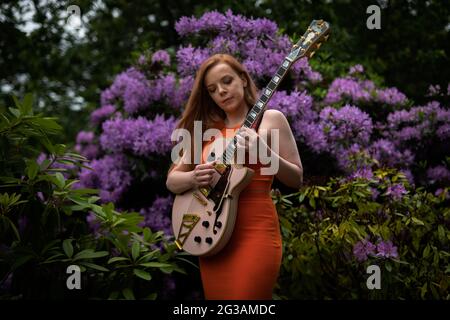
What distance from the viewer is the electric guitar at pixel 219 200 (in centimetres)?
268

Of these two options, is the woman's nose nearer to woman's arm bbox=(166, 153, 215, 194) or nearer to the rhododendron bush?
woman's arm bbox=(166, 153, 215, 194)

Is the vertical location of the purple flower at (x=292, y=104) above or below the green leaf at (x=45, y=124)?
above

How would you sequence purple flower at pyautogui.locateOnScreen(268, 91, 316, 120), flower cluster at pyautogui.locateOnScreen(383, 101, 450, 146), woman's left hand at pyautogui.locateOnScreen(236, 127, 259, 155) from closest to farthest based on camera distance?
woman's left hand at pyautogui.locateOnScreen(236, 127, 259, 155) → purple flower at pyautogui.locateOnScreen(268, 91, 316, 120) → flower cluster at pyautogui.locateOnScreen(383, 101, 450, 146)

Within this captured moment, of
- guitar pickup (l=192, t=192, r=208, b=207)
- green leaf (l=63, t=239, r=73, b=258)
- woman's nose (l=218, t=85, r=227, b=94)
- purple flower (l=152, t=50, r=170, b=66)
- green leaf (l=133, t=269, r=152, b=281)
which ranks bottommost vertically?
green leaf (l=133, t=269, r=152, b=281)

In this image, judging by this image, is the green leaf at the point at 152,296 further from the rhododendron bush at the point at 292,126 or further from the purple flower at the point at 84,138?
the purple flower at the point at 84,138

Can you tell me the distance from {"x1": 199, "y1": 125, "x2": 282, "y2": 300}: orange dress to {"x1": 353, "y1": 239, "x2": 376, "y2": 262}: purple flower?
95 cm

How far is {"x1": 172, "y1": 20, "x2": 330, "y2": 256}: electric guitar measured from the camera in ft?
8.78

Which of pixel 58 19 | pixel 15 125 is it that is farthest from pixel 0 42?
pixel 15 125

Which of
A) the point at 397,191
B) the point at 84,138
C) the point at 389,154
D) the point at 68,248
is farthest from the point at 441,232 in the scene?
the point at 84,138

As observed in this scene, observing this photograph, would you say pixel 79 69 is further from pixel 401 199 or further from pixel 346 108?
pixel 401 199

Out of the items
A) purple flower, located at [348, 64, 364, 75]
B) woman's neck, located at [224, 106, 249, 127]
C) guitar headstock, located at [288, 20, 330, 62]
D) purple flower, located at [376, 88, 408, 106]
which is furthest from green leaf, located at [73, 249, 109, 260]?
purple flower, located at [348, 64, 364, 75]

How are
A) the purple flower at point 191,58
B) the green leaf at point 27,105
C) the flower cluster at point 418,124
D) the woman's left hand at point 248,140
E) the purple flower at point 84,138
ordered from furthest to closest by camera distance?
the purple flower at point 84,138, the flower cluster at point 418,124, the purple flower at point 191,58, the green leaf at point 27,105, the woman's left hand at point 248,140

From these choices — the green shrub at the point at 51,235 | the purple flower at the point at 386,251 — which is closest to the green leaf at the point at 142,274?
the green shrub at the point at 51,235

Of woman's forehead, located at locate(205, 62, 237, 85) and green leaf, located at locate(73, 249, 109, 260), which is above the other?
woman's forehead, located at locate(205, 62, 237, 85)
